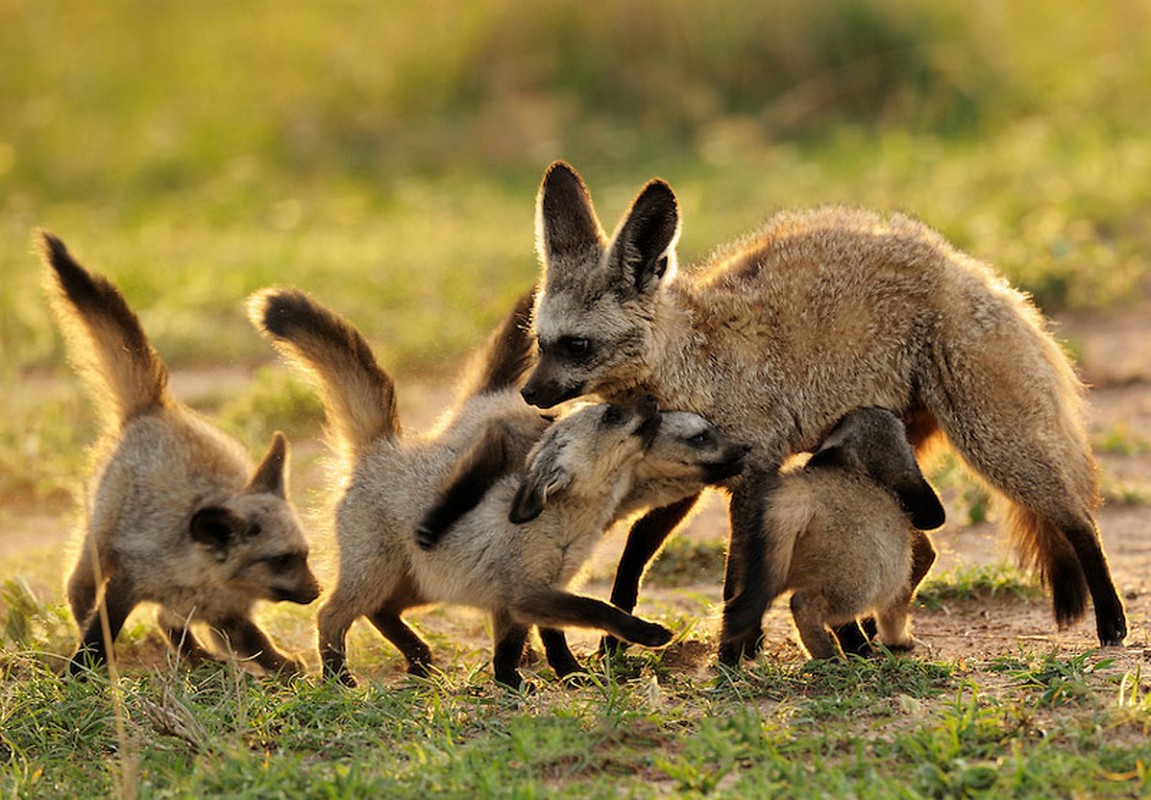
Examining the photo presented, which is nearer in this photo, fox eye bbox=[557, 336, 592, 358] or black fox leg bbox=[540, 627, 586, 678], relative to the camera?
black fox leg bbox=[540, 627, 586, 678]

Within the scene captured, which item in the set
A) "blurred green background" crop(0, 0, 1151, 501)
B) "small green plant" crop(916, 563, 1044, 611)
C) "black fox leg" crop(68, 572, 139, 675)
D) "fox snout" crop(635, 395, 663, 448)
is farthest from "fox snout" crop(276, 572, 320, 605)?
"blurred green background" crop(0, 0, 1151, 501)

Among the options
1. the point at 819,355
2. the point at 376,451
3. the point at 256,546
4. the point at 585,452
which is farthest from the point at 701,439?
the point at 256,546

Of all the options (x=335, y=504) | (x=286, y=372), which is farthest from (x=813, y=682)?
(x=286, y=372)

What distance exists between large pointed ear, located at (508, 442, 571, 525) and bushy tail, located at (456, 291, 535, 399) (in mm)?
874

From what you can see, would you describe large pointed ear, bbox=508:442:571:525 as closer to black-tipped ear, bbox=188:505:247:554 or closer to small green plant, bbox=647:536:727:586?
black-tipped ear, bbox=188:505:247:554

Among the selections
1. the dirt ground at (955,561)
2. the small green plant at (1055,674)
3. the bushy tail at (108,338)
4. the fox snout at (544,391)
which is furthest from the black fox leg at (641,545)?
the bushy tail at (108,338)

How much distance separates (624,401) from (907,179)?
7316mm

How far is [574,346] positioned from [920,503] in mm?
1290

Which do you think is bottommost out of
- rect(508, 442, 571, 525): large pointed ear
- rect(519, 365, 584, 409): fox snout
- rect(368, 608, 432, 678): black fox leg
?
rect(368, 608, 432, 678): black fox leg

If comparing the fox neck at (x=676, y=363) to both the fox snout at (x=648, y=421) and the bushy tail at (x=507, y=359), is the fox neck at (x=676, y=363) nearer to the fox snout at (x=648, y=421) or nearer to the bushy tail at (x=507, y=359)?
the fox snout at (x=648, y=421)

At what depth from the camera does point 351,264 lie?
11.4 m

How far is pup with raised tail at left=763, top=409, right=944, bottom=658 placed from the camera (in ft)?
16.8

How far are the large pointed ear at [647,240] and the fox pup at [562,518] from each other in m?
0.46

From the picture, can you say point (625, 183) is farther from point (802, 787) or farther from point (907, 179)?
point (802, 787)
